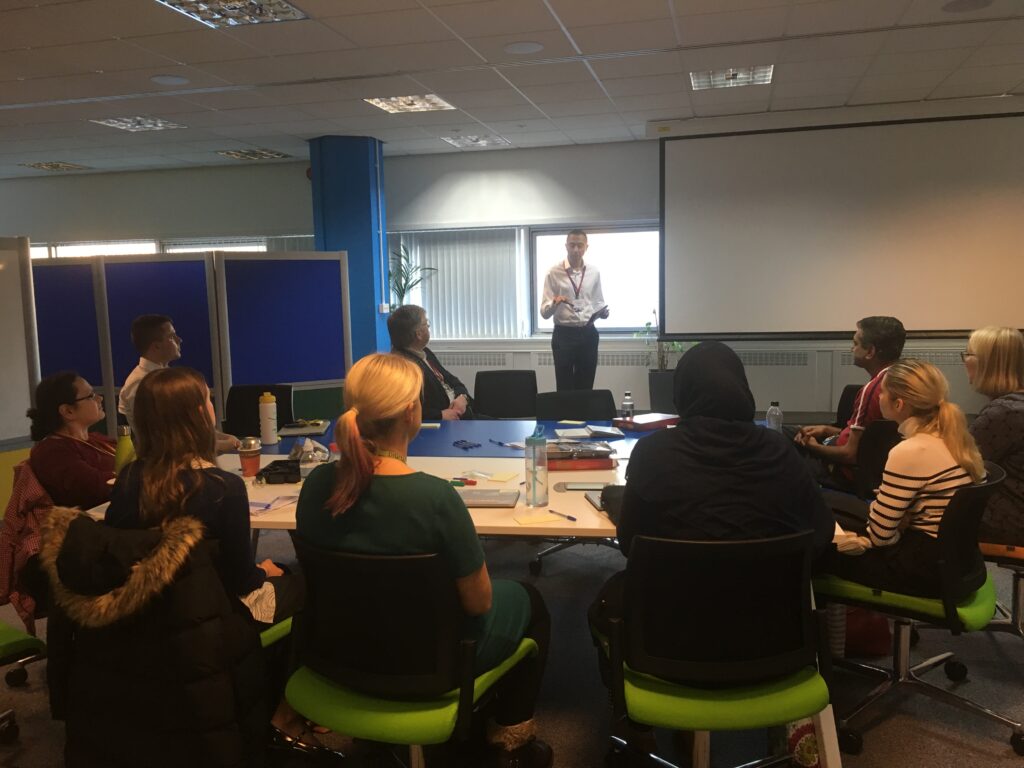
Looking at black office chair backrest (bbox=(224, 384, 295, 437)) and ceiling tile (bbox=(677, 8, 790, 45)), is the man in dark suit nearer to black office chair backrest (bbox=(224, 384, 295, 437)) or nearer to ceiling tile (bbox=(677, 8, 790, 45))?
black office chair backrest (bbox=(224, 384, 295, 437))

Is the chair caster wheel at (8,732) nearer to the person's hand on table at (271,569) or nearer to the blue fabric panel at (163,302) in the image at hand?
the person's hand on table at (271,569)

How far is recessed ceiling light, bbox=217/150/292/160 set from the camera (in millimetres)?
7695

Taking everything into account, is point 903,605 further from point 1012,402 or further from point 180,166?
point 180,166

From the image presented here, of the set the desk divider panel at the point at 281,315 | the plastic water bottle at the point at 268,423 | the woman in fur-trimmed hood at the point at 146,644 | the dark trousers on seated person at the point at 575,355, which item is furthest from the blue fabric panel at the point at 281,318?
the woman in fur-trimmed hood at the point at 146,644

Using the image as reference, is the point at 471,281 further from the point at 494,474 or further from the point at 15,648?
the point at 15,648

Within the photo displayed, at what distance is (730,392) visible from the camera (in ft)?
5.84

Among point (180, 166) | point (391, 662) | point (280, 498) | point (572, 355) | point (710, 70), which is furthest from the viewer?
point (180, 166)

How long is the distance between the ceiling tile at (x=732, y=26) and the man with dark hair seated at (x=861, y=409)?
1896 mm

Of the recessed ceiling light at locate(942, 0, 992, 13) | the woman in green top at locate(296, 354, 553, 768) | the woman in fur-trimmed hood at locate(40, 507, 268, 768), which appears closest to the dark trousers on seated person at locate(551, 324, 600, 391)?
the recessed ceiling light at locate(942, 0, 992, 13)

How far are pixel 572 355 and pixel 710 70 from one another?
2.56 m

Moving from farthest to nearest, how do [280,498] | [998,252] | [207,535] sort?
[998,252]
[280,498]
[207,535]

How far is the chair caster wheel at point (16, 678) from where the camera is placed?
2.72m

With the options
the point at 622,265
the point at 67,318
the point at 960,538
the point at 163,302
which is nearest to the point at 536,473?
the point at 960,538

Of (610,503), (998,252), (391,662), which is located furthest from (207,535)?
(998,252)
